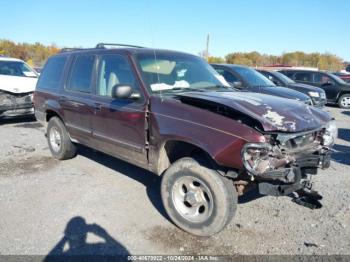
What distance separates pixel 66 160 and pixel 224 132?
4.03 metres

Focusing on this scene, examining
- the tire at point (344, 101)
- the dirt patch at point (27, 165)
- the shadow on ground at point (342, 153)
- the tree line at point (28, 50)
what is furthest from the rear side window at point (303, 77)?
the tree line at point (28, 50)

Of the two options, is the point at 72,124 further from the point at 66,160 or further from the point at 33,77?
the point at 33,77

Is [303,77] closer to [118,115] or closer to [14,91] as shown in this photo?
[14,91]

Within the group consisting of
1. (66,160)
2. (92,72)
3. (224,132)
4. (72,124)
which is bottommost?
(66,160)

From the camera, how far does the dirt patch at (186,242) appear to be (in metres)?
3.41

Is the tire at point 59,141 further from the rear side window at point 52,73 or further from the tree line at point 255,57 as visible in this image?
the tree line at point 255,57

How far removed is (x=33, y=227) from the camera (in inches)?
151

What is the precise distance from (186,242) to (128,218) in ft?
2.83

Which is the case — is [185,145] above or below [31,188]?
above

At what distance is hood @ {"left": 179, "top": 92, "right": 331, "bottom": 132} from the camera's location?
328 cm

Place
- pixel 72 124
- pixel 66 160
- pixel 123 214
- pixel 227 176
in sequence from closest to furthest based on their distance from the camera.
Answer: pixel 227 176
pixel 123 214
pixel 72 124
pixel 66 160

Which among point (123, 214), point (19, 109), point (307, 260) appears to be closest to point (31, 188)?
point (123, 214)

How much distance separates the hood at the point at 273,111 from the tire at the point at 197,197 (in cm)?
69

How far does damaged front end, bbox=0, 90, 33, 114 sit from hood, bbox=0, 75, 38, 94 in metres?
0.11
